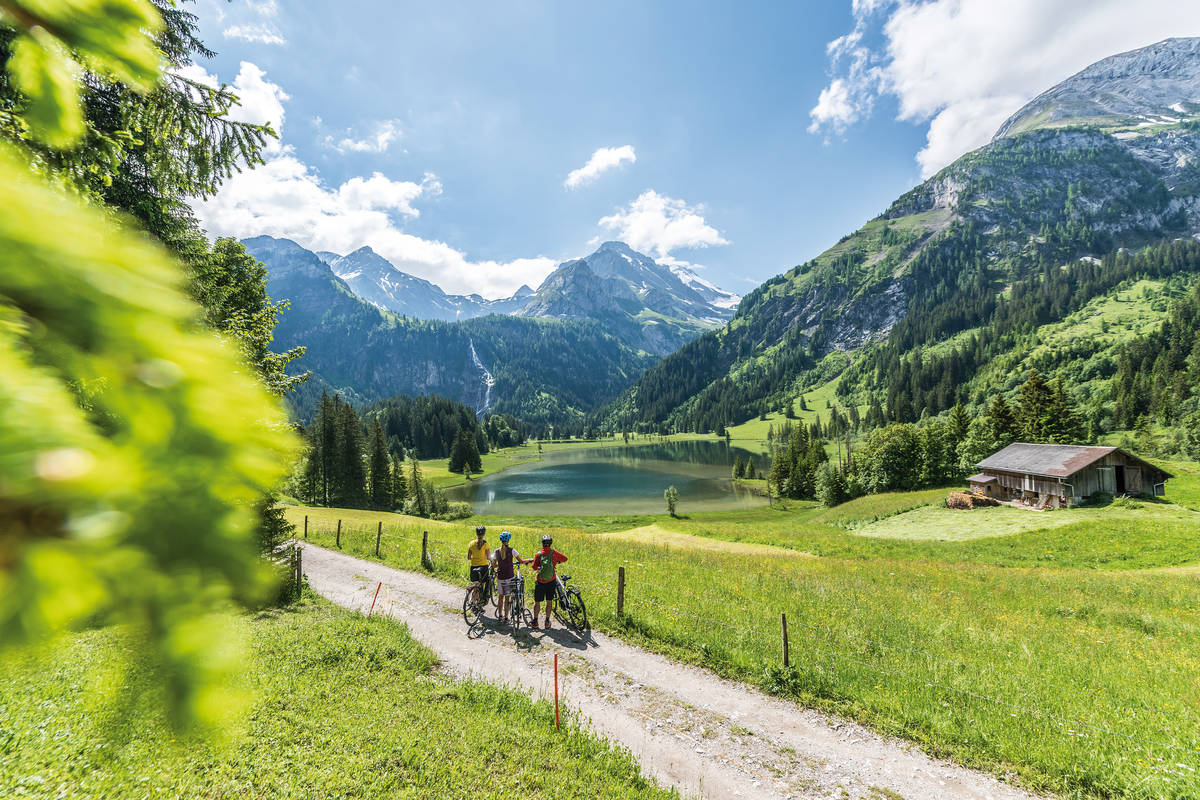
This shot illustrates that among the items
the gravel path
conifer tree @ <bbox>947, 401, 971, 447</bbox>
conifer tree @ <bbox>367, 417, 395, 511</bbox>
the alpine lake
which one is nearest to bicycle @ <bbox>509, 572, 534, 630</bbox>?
the gravel path

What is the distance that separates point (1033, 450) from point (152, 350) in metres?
78.0

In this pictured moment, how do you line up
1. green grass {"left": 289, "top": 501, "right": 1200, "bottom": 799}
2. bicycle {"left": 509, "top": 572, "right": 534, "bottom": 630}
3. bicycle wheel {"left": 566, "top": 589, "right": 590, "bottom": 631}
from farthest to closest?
1. bicycle wheel {"left": 566, "top": 589, "right": 590, "bottom": 631}
2. bicycle {"left": 509, "top": 572, "right": 534, "bottom": 630}
3. green grass {"left": 289, "top": 501, "right": 1200, "bottom": 799}

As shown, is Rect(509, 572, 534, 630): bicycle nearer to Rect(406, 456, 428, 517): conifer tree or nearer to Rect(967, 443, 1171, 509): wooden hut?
Rect(967, 443, 1171, 509): wooden hut

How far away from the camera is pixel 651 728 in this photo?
36.2ft

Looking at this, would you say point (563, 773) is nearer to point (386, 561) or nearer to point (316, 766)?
point (316, 766)

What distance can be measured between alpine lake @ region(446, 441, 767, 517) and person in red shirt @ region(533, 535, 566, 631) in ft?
213

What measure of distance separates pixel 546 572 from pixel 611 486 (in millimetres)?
102322

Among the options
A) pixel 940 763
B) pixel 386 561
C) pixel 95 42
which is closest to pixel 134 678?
pixel 95 42

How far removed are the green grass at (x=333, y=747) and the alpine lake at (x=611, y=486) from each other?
6976 centimetres

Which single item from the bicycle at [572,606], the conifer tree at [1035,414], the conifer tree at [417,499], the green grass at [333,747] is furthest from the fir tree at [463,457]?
the green grass at [333,747]

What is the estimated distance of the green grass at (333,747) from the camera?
7434 millimetres

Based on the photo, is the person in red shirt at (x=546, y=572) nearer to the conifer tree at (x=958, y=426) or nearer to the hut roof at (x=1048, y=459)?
the hut roof at (x=1048, y=459)

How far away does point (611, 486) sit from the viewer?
384 feet

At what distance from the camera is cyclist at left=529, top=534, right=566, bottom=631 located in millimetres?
15734
